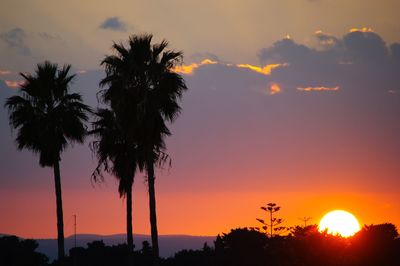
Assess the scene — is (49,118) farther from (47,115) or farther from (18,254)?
(18,254)

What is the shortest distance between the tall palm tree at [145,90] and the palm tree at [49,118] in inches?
388

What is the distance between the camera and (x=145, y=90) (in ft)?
148

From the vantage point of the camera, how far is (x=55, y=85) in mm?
55219

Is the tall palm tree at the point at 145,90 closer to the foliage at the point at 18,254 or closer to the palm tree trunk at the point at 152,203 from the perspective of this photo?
the palm tree trunk at the point at 152,203

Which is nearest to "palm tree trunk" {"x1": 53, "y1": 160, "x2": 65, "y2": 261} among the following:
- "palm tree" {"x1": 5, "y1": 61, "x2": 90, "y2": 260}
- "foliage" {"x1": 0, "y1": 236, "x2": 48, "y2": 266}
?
"palm tree" {"x1": 5, "y1": 61, "x2": 90, "y2": 260}

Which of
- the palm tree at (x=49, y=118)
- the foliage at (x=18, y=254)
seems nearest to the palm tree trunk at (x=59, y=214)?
the palm tree at (x=49, y=118)

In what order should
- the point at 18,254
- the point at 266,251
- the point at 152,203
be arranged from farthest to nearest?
the point at 18,254 → the point at 266,251 → the point at 152,203

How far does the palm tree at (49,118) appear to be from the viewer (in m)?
53.9

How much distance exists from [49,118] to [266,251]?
48416 millimetres

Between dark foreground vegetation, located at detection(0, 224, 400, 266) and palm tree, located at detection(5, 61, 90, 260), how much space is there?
9032 millimetres

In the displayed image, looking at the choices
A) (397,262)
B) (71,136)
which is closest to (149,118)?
(71,136)

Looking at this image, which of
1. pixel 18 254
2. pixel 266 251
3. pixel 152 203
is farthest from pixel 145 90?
pixel 18 254

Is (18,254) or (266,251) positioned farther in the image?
(18,254)

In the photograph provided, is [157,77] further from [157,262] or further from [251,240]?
[251,240]
